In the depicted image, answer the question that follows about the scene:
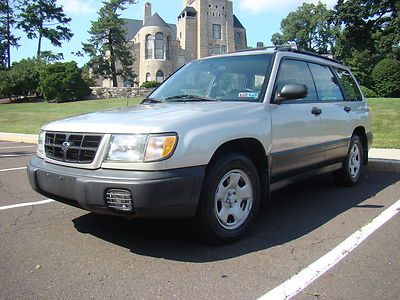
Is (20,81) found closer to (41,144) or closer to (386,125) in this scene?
(386,125)

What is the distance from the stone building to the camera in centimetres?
7356

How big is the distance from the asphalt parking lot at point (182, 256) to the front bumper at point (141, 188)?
1.44 ft

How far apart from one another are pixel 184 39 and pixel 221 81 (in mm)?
74959

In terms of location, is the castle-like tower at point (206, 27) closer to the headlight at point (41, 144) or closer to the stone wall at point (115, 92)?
the stone wall at point (115, 92)

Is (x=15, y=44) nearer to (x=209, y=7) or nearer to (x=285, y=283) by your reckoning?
(x=209, y=7)

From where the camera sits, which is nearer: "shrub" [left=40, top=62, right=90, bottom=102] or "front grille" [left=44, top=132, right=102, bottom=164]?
"front grille" [left=44, top=132, right=102, bottom=164]

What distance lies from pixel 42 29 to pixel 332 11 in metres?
48.8

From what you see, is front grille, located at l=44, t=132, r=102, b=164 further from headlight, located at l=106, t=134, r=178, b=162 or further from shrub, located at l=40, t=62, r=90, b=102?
shrub, located at l=40, t=62, r=90, b=102

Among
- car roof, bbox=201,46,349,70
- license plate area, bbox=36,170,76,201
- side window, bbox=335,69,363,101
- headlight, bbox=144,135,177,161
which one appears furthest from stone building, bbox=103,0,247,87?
headlight, bbox=144,135,177,161

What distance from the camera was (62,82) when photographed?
47.0m

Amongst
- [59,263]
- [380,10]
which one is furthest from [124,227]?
[380,10]

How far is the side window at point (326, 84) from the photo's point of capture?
5.53 meters

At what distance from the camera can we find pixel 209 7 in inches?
3046

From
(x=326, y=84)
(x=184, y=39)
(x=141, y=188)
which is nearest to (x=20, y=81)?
(x=184, y=39)
